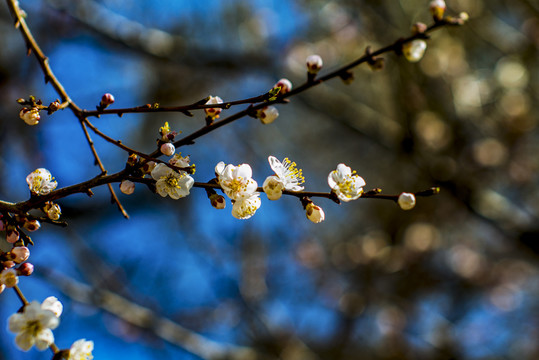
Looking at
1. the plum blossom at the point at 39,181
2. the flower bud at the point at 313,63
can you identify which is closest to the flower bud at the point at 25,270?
the plum blossom at the point at 39,181

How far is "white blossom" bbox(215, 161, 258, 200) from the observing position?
Result: 1017mm

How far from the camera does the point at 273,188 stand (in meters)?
1.04

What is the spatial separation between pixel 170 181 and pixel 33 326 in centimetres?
42

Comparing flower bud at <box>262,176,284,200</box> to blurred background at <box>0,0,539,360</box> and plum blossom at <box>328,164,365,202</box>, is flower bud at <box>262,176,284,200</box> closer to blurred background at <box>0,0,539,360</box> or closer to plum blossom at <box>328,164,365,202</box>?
plum blossom at <box>328,164,365,202</box>

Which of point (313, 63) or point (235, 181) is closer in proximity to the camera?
point (235, 181)

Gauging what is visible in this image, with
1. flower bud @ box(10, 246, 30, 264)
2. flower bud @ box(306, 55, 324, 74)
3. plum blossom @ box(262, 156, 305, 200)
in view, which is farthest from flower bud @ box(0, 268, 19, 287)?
flower bud @ box(306, 55, 324, 74)

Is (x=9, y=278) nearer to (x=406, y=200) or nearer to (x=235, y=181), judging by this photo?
(x=235, y=181)

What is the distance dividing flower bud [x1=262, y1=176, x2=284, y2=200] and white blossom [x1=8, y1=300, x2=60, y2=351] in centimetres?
52

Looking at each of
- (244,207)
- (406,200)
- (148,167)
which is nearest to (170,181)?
(148,167)

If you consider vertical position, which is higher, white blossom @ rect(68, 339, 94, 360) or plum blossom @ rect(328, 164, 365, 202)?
plum blossom @ rect(328, 164, 365, 202)

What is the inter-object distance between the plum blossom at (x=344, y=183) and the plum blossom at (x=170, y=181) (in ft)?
1.12

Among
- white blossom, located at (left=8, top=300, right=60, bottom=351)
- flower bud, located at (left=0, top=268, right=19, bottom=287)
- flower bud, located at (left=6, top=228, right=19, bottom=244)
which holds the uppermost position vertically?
flower bud, located at (left=6, top=228, right=19, bottom=244)

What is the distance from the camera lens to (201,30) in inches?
167

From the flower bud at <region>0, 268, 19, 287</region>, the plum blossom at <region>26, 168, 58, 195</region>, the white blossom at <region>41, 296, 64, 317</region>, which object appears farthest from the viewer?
the plum blossom at <region>26, 168, 58, 195</region>
